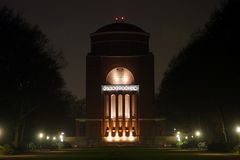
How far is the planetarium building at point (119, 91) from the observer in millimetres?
129375

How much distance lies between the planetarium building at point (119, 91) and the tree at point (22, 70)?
2043 inches

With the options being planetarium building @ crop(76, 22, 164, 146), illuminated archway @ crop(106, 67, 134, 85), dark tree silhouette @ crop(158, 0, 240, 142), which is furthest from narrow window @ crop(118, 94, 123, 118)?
dark tree silhouette @ crop(158, 0, 240, 142)

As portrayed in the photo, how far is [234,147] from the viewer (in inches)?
2426

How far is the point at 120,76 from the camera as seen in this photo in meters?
136

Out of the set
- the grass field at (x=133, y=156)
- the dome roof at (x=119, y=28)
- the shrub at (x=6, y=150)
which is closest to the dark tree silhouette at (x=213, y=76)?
the grass field at (x=133, y=156)

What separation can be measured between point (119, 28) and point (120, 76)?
10.5m

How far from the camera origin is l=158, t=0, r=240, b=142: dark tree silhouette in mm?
52750

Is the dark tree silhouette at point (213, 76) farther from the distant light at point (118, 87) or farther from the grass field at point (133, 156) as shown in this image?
the distant light at point (118, 87)

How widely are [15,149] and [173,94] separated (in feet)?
101

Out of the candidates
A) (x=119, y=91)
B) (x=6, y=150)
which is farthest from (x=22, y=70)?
(x=119, y=91)

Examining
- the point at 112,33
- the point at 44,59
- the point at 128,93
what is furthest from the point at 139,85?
the point at 44,59

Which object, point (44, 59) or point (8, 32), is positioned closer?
point (8, 32)

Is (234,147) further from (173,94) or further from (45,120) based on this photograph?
(45,120)

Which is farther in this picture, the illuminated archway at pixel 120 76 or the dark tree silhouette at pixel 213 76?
the illuminated archway at pixel 120 76
